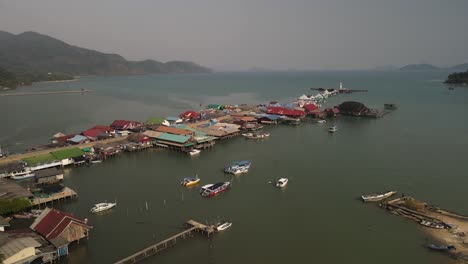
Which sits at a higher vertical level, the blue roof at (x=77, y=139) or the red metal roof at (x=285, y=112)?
the red metal roof at (x=285, y=112)

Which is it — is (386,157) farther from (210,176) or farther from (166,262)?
(166,262)

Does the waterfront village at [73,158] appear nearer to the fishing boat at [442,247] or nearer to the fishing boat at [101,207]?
the fishing boat at [101,207]

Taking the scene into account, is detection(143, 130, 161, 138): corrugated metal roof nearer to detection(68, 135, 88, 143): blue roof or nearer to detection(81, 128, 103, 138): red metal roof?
detection(81, 128, 103, 138): red metal roof

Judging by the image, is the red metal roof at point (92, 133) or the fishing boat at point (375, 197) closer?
Result: the fishing boat at point (375, 197)

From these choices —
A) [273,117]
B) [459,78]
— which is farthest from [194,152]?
[459,78]

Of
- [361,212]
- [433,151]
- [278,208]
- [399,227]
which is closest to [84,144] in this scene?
[278,208]

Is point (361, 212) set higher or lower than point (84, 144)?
lower

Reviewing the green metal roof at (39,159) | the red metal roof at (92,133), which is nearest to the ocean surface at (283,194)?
the green metal roof at (39,159)
